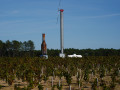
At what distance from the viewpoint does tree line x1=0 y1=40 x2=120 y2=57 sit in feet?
288

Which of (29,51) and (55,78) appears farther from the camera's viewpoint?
(29,51)

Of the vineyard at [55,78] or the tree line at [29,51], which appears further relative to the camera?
the tree line at [29,51]

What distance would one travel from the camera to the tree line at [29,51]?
87750mm

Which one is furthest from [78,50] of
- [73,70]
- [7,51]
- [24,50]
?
[73,70]

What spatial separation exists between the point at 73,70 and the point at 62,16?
31406mm

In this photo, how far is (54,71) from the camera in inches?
854

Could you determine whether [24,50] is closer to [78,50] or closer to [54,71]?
[78,50]

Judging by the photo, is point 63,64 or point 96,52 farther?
point 96,52

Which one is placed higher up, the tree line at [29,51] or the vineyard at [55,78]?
the tree line at [29,51]

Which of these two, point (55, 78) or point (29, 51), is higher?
point (29, 51)

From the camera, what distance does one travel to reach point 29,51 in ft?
331

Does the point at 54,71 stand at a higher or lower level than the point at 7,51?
lower

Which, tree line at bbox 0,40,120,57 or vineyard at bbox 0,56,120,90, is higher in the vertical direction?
tree line at bbox 0,40,120,57

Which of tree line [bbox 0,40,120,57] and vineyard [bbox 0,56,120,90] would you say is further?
tree line [bbox 0,40,120,57]
